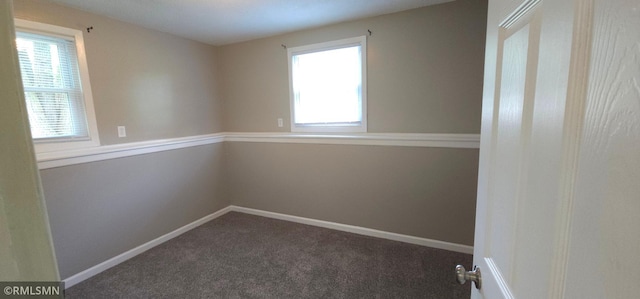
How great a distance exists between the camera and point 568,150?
0.35 metres

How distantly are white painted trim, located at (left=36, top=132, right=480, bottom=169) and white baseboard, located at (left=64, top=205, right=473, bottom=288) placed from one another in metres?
0.92

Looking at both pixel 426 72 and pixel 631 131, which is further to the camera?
pixel 426 72

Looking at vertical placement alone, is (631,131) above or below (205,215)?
above

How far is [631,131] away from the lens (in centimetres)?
→ 24

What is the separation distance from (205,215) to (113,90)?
1.70 meters

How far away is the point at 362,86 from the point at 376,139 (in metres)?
0.56

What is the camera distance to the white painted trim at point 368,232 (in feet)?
8.04

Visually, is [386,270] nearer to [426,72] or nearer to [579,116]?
[426,72]

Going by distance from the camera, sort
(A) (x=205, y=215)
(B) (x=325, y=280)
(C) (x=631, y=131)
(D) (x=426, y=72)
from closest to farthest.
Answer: (C) (x=631, y=131) → (B) (x=325, y=280) → (D) (x=426, y=72) → (A) (x=205, y=215)

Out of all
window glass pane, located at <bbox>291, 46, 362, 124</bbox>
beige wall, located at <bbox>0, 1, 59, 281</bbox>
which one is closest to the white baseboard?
window glass pane, located at <bbox>291, 46, 362, 124</bbox>

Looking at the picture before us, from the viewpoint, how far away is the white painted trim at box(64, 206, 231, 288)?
7.01 ft

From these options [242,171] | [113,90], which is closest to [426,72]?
[242,171]

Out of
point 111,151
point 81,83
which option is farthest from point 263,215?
point 81,83

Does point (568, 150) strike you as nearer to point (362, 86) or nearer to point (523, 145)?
point (523, 145)
